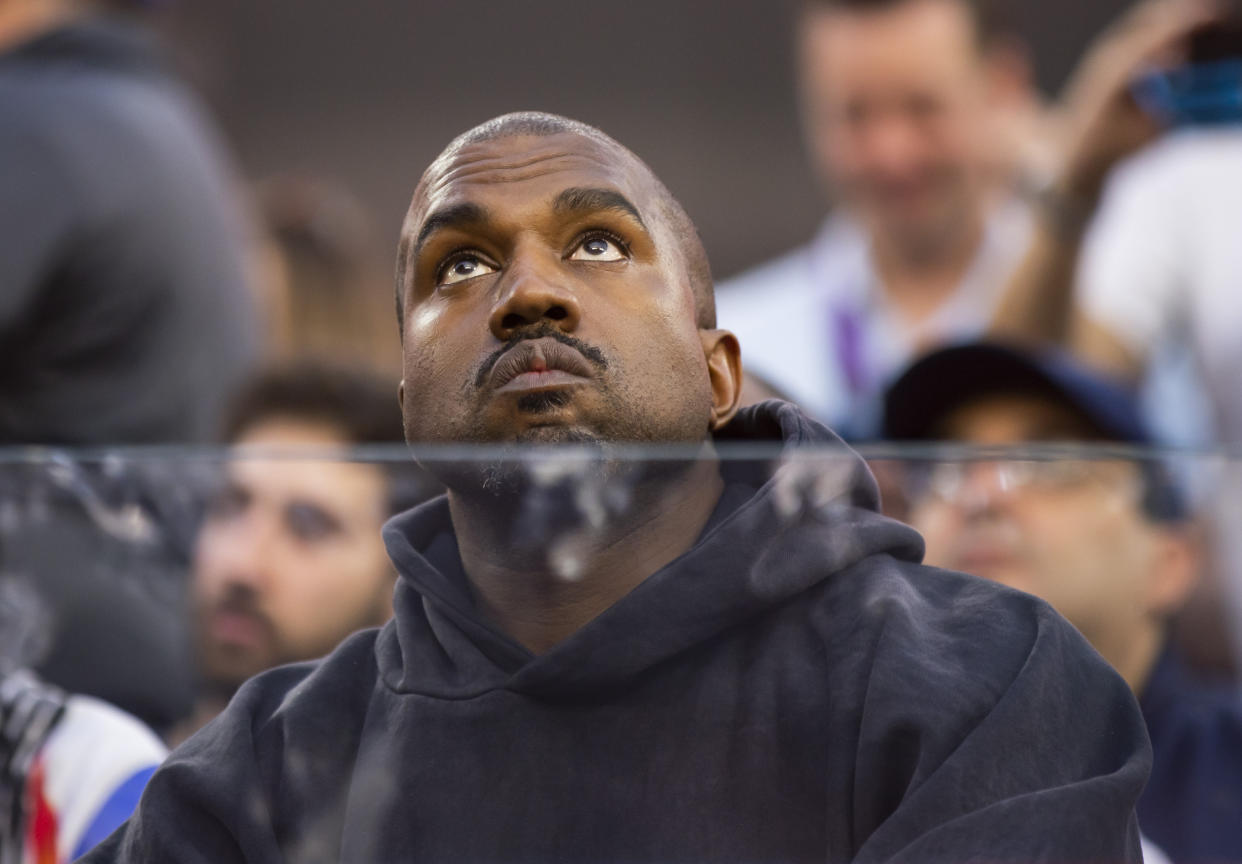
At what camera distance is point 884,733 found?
2.63 feet

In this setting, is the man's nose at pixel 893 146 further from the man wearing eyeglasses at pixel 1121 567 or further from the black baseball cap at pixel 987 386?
the man wearing eyeglasses at pixel 1121 567

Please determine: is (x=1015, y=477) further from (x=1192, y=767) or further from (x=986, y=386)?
(x=986, y=386)

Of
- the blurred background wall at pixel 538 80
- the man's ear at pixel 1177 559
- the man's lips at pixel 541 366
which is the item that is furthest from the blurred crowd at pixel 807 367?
the blurred background wall at pixel 538 80

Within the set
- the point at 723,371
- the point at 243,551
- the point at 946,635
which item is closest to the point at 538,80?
the point at 243,551

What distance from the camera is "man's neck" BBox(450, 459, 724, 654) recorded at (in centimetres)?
84

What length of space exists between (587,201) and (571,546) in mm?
180

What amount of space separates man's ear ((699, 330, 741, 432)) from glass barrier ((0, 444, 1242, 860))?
26 millimetres

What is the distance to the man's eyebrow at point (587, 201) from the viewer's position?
84cm

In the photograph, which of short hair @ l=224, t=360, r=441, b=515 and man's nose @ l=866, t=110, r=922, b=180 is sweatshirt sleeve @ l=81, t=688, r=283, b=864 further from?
man's nose @ l=866, t=110, r=922, b=180

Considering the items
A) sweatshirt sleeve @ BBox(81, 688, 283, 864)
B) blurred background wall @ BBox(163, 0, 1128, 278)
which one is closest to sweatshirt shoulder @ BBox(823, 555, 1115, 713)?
sweatshirt sleeve @ BBox(81, 688, 283, 864)

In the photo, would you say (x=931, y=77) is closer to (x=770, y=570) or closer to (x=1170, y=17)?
(x=1170, y=17)

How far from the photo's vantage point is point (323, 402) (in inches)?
66.3

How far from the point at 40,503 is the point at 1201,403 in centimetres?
151

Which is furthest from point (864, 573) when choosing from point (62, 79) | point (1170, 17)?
point (1170, 17)
